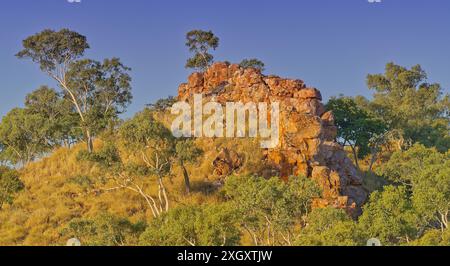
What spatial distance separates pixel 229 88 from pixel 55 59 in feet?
41.9

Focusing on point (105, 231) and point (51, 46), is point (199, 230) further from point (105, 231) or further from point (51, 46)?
point (51, 46)

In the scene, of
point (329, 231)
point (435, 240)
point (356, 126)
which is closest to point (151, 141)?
point (329, 231)

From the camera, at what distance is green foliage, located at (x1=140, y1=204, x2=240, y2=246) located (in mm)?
14500

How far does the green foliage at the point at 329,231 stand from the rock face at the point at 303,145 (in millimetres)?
6594

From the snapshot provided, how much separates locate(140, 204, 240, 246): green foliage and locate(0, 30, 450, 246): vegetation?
0.11ft

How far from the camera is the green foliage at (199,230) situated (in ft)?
47.6

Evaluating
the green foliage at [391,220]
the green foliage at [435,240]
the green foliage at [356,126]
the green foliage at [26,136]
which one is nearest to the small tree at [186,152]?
the green foliage at [391,220]

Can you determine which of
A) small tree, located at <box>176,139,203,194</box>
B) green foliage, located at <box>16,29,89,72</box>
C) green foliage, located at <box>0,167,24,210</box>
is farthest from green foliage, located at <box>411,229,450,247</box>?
green foliage, located at <box>16,29,89,72</box>

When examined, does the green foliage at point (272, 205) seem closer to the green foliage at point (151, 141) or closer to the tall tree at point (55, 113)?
the green foliage at point (151, 141)

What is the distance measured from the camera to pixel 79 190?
26.8 metres

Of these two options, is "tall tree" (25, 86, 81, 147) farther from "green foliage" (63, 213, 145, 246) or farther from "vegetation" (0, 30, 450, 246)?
"green foliage" (63, 213, 145, 246)

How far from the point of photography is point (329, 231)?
46.4ft

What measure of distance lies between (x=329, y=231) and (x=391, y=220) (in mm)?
3392
